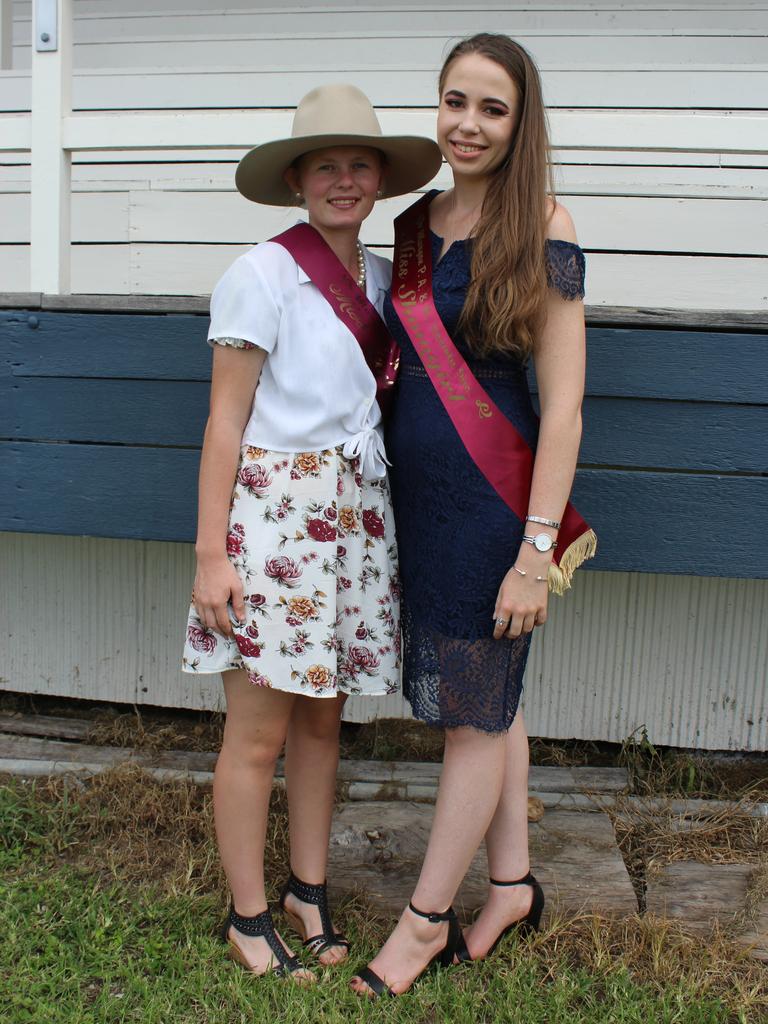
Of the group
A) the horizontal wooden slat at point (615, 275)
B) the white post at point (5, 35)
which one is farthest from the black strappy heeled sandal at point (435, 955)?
the white post at point (5, 35)

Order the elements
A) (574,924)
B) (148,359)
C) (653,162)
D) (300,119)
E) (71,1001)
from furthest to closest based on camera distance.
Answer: (653,162)
(148,359)
(574,924)
(71,1001)
(300,119)

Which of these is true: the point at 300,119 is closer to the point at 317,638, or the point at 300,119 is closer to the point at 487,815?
the point at 317,638

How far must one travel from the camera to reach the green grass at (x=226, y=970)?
2061 mm

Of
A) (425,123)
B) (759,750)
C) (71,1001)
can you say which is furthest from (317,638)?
(759,750)

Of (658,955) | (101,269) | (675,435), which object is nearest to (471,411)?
(675,435)

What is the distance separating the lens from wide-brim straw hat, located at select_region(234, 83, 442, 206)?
1.92 meters

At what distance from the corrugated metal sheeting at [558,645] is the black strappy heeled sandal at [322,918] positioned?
1152 millimetres

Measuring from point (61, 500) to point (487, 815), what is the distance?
1.41 meters

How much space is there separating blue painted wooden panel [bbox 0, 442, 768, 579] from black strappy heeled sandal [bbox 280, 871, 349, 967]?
94 centimetres

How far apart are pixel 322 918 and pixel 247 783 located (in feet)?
1.48

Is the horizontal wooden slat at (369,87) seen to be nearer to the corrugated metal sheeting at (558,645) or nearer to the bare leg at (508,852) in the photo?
the corrugated metal sheeting at (558,645)

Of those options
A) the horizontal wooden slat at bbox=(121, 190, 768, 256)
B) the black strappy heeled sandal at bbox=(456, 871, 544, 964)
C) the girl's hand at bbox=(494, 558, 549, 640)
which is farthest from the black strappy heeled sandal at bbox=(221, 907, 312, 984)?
the horizontal wooden slat at bbox=(121, 190, 768, 256)

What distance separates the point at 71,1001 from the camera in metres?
2.10

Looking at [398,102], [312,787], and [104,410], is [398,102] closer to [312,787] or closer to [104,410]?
[104,410]
